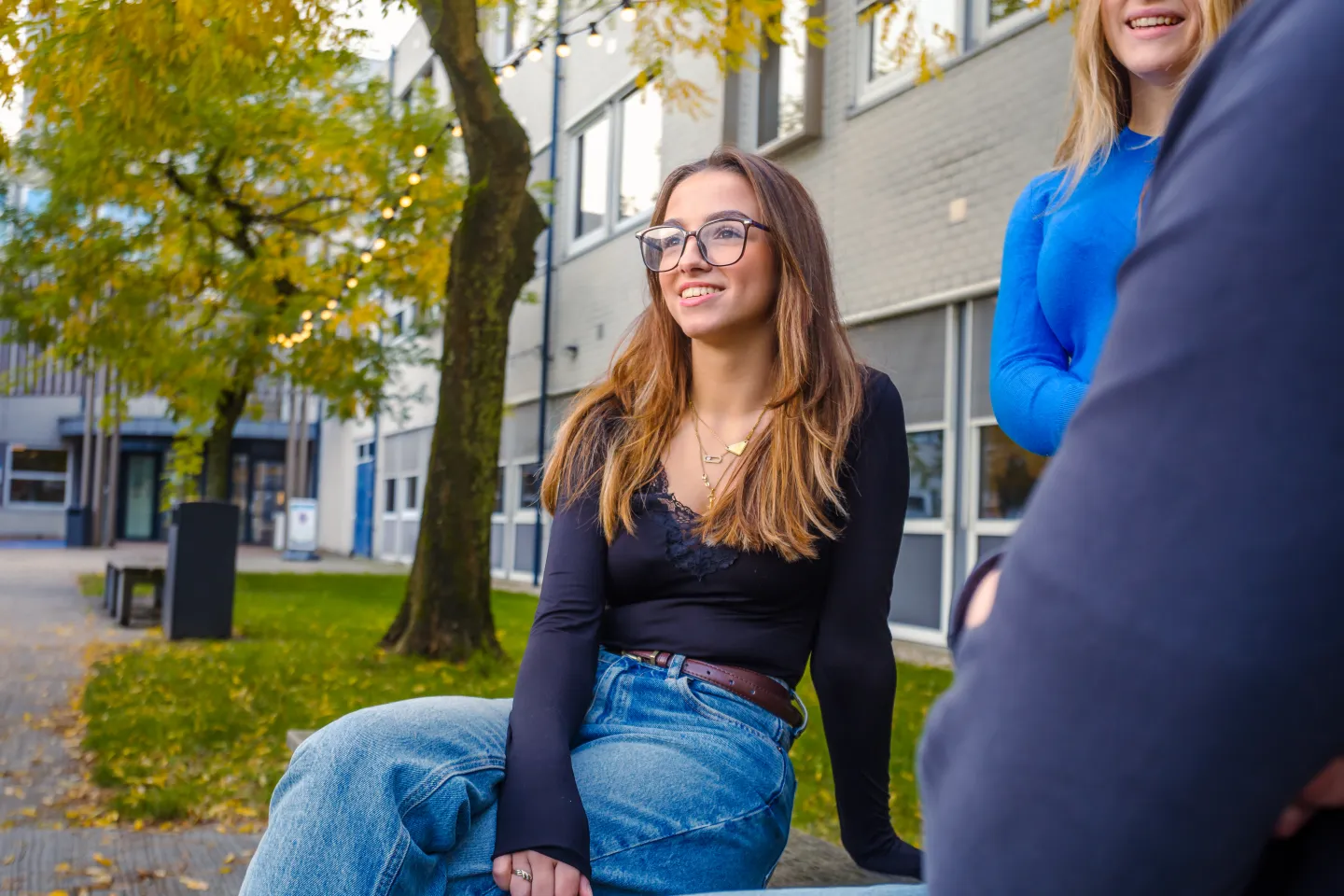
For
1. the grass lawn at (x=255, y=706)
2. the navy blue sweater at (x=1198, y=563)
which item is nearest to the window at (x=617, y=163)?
the grass lawn at (x=255, y=706)

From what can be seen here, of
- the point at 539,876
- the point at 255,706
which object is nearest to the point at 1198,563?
the point at 539,876

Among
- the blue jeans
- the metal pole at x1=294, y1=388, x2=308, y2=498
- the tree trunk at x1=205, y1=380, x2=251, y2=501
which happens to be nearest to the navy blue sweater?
the blue jeans

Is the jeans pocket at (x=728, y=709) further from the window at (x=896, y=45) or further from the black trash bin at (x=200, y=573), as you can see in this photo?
the black trash bin at (x=200, y=573)

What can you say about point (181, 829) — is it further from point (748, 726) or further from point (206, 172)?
point (206, 172)

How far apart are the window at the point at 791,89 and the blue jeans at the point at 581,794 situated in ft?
35.5

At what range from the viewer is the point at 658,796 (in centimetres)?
159

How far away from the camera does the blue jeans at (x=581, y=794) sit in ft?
4.46

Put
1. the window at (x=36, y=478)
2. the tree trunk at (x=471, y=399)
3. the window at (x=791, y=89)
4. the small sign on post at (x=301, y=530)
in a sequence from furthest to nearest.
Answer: the window at (x=36, y=478), the small sign on post at (x=301, y=530), the window at (x=791, y=89), the tree trunk at (x=471, y=399)

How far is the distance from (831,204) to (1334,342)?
39.2 feet

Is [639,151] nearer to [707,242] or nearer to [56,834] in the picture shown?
[56,834]

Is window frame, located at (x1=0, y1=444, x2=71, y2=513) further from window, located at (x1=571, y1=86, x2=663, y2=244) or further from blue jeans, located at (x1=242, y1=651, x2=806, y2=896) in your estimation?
blue jeans, located at (x1=242, y1=651, x2=806, y2=896)

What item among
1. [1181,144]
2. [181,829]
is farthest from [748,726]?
[181,829]

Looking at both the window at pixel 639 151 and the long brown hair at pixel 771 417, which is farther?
the window at pixel 639 151

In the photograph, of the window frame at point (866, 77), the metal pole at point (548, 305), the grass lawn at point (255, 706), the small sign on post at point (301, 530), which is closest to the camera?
the grass lawn at point (255, 706)
